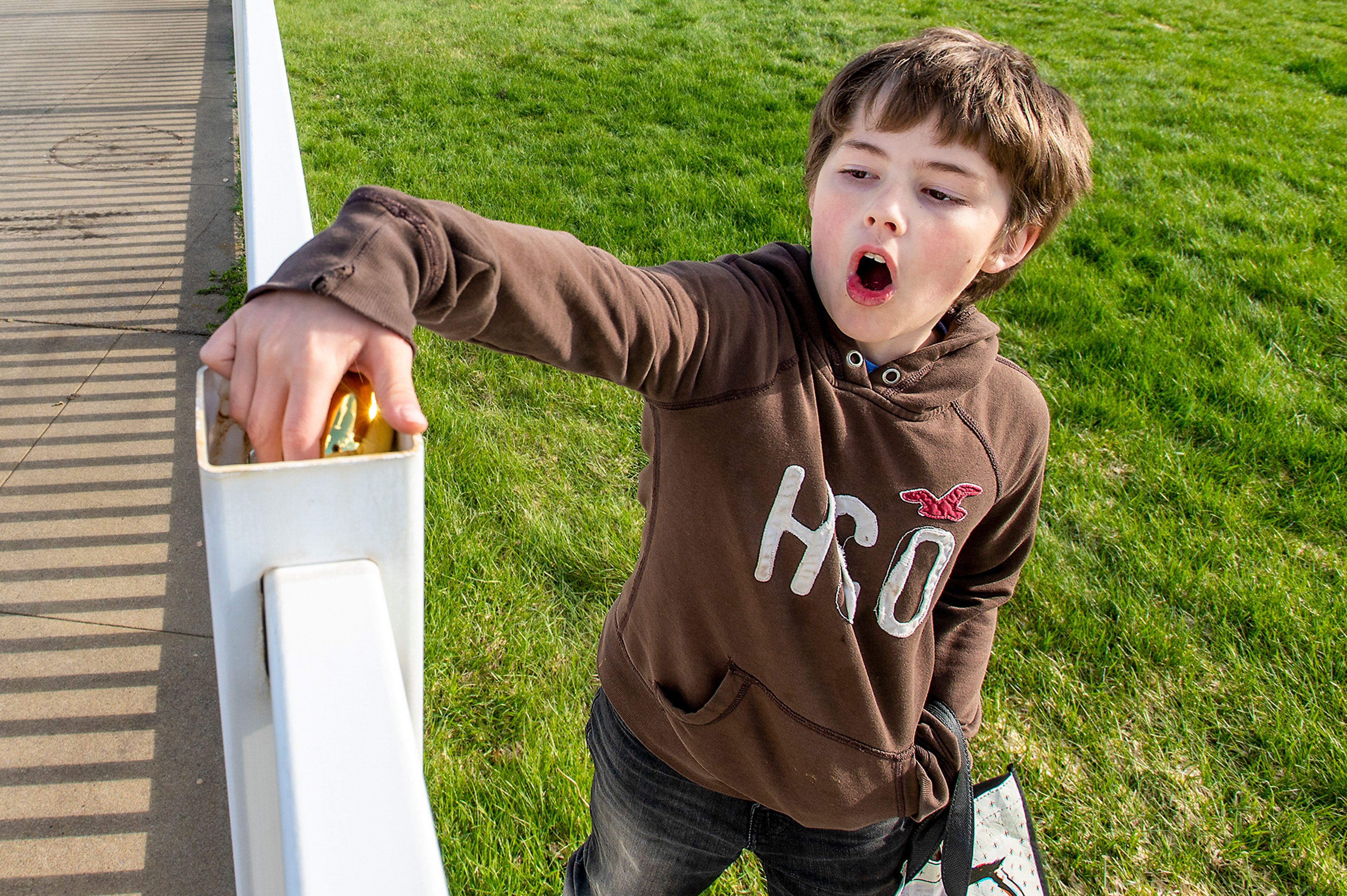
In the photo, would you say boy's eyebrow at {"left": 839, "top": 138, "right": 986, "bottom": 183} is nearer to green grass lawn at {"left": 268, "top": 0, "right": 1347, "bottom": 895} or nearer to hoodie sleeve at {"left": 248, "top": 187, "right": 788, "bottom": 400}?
hoodie sleeve at {"left": 248, "top": 187, "right": 788, "bottom": 400}

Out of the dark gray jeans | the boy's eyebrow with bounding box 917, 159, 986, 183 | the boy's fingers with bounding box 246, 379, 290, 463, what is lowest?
the dark gray jeans

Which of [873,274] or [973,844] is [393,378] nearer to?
[873,274]

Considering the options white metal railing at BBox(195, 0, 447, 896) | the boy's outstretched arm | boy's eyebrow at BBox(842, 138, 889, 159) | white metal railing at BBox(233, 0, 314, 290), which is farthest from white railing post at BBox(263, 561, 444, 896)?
boy's eyebrow at BBox(842, 138, 889, 159)

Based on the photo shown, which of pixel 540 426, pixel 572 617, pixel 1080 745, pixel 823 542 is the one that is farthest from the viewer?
pixel 540 426

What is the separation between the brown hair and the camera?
129cm

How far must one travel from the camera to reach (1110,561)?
2.87 m

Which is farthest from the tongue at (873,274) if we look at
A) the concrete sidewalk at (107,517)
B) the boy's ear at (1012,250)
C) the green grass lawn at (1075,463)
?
the concrete sidewalk at (107,517)

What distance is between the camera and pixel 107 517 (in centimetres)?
268

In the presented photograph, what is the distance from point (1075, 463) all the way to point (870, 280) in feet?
7.50

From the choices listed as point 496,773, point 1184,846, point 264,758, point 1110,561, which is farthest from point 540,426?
point 264,758

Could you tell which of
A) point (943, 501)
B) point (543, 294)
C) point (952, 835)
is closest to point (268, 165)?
point (543, 294)

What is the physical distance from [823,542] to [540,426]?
2047 millimetres

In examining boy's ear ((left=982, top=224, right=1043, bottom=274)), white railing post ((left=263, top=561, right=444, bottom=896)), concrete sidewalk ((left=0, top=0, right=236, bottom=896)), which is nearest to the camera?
white railing post ((left=263, top=561, right=444, bottom=896))

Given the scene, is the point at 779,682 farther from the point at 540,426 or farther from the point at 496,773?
the point at 540,426
